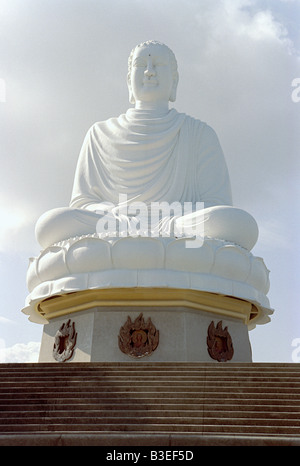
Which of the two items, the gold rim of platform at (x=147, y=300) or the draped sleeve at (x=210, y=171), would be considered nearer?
the gold rim of platform at (x=147, y=300)

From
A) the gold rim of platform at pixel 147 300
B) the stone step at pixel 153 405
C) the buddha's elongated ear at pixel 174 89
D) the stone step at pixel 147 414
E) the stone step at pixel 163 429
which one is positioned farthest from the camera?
the buddha's elongated ear at pixel 174 89

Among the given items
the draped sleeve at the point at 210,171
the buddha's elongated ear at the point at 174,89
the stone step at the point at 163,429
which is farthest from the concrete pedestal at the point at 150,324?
the buddha's elongated ear at the point at 174,89

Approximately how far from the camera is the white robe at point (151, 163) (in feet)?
32.4

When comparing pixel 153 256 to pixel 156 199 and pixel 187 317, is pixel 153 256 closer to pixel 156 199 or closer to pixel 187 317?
pixel 187 317

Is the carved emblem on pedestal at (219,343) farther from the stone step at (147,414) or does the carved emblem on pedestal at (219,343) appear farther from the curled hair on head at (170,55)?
the curled hair on head at (170,55)

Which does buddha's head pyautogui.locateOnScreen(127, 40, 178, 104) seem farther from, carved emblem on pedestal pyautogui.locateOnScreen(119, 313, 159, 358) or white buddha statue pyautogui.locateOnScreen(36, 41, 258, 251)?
carved emblem on pedestal pyautogui.locateOnScreen(119, 313, 159, 358)

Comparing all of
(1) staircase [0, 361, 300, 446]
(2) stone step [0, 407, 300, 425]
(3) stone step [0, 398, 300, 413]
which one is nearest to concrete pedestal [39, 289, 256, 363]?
(1) staircase [0, 361, 300, 446]

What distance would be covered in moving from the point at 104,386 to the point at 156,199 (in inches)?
184

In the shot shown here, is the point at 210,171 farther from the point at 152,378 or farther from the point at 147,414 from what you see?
the point at 147,414

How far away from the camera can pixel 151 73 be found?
423 inches
